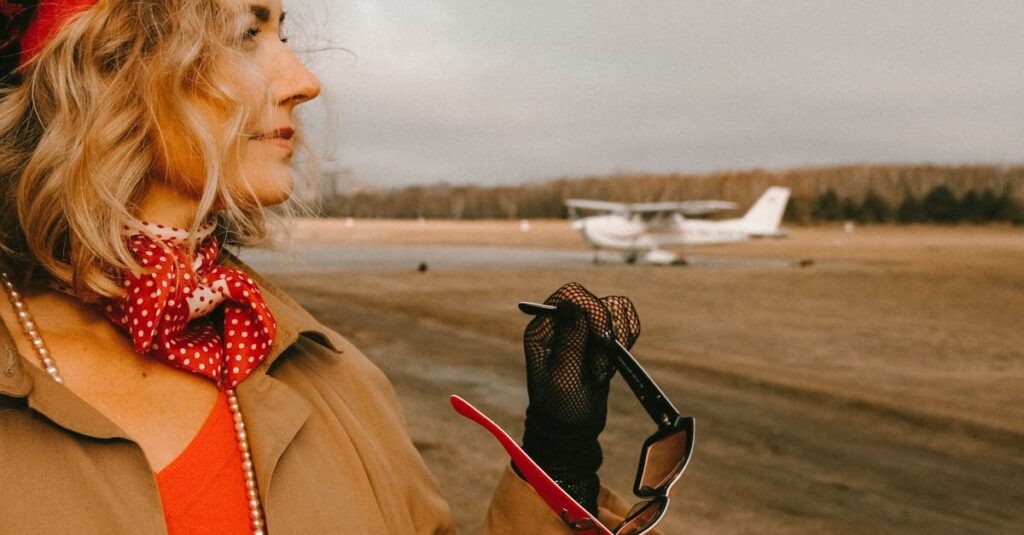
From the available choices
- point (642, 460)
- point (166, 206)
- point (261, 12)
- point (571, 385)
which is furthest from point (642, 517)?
point (261, 12)

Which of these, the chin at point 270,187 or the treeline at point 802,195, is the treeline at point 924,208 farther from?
the chin at point 270,187

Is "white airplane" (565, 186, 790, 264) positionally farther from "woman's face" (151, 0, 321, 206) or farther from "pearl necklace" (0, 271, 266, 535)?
"pearl necklace" (0, 271, 266, 535)

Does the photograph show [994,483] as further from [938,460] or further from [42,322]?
[42,322]

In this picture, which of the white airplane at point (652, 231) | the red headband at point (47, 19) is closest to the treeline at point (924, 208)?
the white airplane at point (652, 231)

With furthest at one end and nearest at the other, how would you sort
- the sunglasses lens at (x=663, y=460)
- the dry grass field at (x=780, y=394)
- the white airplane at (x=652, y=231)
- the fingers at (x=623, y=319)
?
the white airplane at (x=652, y=231), the dry grass field at (x=780, y=394), the fingers at (x=623, y=319), the sunglasses lens at (x=663, y=460)

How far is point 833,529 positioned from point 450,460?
220 cm

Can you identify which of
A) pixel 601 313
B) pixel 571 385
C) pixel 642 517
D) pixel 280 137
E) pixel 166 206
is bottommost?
pixel 642 517

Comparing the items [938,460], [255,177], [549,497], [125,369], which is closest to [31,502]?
[125,369]

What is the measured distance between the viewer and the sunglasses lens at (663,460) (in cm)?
110

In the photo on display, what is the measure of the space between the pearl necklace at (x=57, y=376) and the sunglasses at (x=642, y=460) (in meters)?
0.29

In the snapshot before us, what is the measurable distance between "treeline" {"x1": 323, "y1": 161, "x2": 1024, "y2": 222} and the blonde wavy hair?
70083 mm

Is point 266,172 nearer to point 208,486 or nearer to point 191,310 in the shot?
point 191,310

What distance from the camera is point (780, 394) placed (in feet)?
23.1

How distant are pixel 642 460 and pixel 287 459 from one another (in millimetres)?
501
